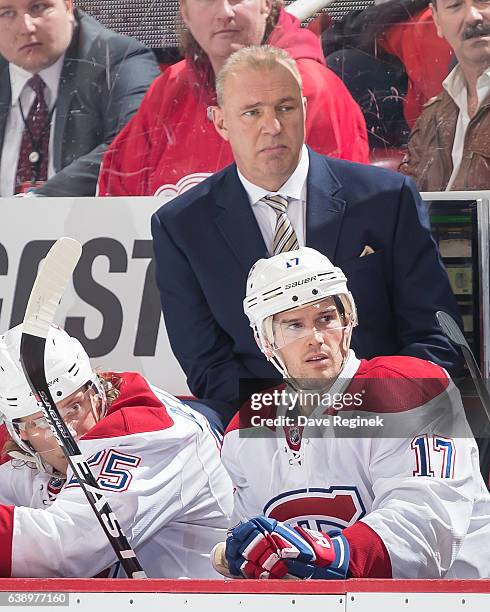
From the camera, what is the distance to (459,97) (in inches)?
136

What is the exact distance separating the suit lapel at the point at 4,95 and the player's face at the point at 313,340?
3.81 ft

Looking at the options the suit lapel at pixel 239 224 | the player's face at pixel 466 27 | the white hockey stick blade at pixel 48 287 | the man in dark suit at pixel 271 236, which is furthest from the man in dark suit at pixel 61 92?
the player's face at pixel 466 27

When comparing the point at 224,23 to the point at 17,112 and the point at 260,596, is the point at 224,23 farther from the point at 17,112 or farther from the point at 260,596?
the point at 260,596

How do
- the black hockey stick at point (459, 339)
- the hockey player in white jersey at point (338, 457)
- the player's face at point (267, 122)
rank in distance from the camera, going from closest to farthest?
the hockey player in white jersey at point (338, 457) < the black hockey stick at point (459, 339) < the player's face at point (267, 122)

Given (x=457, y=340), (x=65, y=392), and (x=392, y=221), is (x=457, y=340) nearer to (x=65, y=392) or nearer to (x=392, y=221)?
(x=392, y=221)

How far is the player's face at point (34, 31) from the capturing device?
11.7ft

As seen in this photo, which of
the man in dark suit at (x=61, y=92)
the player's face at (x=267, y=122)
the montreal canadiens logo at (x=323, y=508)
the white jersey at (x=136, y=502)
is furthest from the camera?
the man in dark suit at (x=61, y=92)

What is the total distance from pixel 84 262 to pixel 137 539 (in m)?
1.02

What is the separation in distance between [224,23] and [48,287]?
107cm

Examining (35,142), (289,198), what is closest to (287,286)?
(289,198)

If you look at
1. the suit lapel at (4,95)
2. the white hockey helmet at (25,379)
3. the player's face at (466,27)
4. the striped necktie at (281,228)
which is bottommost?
the white hockey helmet at (25,379)

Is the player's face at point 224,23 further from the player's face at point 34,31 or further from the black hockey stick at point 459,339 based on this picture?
the black hockey stick at point 459,339

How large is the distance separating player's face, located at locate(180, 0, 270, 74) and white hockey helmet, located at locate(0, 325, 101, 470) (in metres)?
1.05

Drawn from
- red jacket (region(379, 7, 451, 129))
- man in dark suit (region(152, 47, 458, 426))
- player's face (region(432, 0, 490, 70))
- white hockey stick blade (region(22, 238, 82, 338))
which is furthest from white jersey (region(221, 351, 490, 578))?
player's face (region(432, 0, 490, 70))
